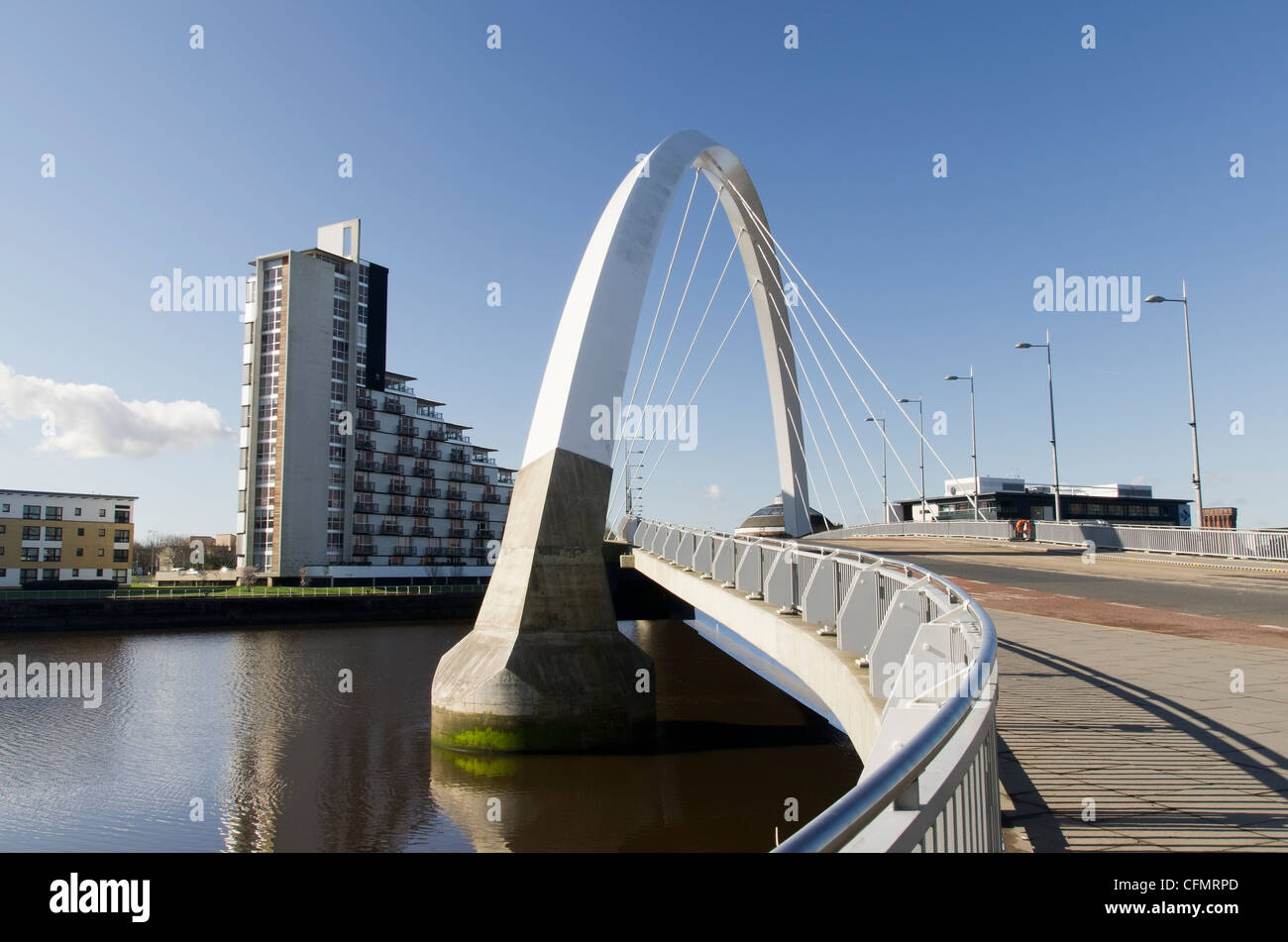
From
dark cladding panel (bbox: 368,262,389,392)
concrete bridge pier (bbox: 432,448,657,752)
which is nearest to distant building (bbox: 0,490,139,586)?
dark cladding panel (bbox: 368,262,389,392)

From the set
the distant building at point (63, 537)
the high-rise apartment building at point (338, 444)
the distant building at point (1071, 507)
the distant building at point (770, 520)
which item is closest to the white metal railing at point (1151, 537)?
the distant building at point (770, 520)

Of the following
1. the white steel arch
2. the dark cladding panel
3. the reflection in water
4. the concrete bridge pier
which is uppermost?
the dark cladding panel

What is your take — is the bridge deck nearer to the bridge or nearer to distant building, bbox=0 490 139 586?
the bridge

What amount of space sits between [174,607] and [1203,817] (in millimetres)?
53281

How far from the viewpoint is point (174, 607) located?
4825 centimetres

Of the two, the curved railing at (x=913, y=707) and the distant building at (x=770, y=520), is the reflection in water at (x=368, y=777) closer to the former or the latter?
the curved railing at (x=913, y=707)

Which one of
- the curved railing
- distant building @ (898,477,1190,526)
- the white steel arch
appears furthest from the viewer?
distant building @ (898,477,1190,526)

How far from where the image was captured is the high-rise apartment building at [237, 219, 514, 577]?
Result: 68.7 meters

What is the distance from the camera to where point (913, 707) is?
395 centimetres

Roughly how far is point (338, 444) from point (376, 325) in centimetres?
1219

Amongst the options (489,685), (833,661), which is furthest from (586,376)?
→ (833,661)

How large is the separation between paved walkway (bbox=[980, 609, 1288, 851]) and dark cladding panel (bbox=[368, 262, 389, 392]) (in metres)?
74.6

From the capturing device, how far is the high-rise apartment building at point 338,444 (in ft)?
225

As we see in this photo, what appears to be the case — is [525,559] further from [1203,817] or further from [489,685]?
[1203,817]
